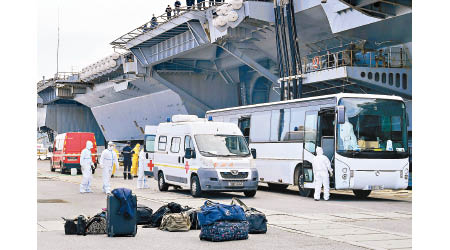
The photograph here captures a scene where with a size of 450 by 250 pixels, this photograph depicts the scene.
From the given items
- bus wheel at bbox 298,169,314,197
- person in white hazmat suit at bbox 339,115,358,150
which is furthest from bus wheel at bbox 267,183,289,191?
person in white hazmat suit at bbox 339,115,358,150

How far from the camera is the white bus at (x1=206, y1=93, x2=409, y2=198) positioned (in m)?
20.1

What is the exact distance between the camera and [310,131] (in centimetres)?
2134

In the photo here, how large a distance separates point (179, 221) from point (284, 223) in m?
2.47

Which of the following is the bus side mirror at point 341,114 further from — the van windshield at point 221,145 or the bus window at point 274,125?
the bus window at point 274,125

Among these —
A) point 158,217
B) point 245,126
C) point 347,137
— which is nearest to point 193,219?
point 158,217

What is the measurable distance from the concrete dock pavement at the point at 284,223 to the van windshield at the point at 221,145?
1336 millimetres

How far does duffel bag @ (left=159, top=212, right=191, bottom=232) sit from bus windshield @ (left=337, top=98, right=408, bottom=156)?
860 cm

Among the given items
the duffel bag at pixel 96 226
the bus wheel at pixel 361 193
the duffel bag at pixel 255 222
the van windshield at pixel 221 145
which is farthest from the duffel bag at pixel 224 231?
the bus wheel at pixel 361 193

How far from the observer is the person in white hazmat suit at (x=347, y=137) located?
2022 cm

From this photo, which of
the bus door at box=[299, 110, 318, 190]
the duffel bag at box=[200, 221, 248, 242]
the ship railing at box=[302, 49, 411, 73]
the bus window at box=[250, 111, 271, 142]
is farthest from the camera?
the ship railing at box=[302, 49, 411, 73]

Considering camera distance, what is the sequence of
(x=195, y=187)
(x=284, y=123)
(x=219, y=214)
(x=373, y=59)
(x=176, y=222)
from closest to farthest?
(x=219, y=214), (x=176, y=222), (x=195, y=187), (x=284, y=123), (x=373, y=59)

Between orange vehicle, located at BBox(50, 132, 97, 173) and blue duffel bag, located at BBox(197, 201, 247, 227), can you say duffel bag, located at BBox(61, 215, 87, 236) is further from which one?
orange vehicle, located at BBox(50, 132, 97, 173)

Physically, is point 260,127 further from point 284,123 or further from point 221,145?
point 221,145
